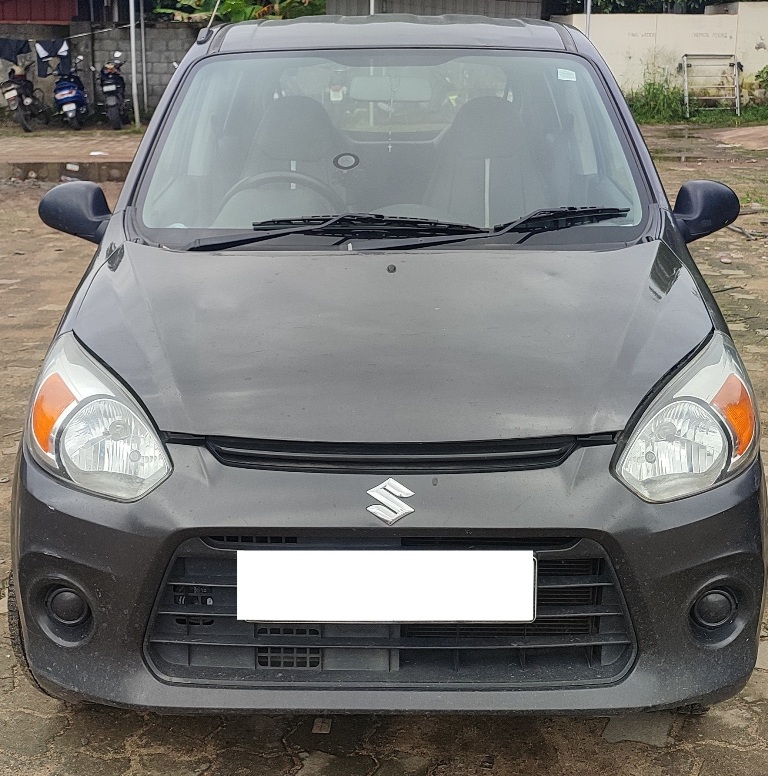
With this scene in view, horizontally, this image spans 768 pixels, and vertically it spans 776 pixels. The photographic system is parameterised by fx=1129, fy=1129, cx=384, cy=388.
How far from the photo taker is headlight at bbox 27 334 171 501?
2.07 metres

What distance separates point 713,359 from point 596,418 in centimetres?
35

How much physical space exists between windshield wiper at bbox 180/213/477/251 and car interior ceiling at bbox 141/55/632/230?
51 millimetres

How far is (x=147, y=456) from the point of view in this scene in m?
2.07

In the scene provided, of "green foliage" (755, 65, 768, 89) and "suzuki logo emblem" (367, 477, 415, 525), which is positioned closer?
"suzuki logo emblem" (367, 477, 415, 525)

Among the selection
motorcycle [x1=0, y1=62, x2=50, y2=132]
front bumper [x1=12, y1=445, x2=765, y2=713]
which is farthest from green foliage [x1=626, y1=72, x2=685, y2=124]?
front bumper [x1=12, y1=445, x2=765, y2=713]

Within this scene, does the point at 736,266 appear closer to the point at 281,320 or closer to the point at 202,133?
the point at 202,133

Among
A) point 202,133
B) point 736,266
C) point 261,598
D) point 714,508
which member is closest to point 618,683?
point 714,508

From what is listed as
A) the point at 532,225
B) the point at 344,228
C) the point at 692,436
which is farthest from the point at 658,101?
the point at 692,436

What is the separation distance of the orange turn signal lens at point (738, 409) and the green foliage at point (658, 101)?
51.5ft

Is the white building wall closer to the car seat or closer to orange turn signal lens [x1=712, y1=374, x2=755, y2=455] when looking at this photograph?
the car seat

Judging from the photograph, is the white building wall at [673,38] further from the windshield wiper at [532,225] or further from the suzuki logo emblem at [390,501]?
the suzuki logo emblem at [390,501]

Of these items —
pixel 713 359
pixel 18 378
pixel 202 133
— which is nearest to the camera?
pixel 713 359

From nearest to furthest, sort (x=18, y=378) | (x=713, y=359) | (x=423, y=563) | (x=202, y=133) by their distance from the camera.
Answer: (x=423, y=563), (x=713, y=359), (x=202, y=133), (x=18, y=378)

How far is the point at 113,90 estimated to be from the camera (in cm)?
1590
